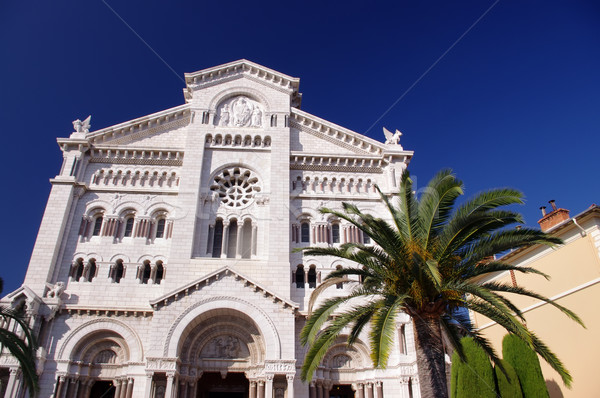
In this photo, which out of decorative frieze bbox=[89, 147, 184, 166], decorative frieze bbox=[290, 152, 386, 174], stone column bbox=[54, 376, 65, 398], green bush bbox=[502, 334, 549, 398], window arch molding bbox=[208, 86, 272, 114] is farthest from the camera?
window arch molding bbox=[208, 86, 272, 114]

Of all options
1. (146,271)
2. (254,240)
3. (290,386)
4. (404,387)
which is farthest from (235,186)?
(404,387)

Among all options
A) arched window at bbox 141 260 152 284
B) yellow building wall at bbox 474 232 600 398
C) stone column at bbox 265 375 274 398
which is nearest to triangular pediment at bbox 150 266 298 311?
arched window at bbox 141 260 152 284

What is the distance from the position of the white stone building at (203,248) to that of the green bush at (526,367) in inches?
206

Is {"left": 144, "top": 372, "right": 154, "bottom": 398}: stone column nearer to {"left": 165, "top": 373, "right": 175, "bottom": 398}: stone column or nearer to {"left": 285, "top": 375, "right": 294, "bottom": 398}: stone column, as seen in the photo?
{"left": 165, "top": 373, "right": 175, "bottom": 398}: stone column

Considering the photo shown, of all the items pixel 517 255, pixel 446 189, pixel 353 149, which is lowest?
pixel 446 189

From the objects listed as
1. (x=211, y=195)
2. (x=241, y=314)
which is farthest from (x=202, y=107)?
(x=241, y=314)

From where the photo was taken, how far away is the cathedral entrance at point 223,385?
2314cm

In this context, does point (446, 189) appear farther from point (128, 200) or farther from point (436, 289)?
point (128, 200)

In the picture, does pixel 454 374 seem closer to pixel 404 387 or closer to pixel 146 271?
pixel 404 387

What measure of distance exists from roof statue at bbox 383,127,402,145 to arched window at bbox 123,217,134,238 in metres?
16.1

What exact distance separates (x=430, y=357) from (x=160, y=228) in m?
17.3

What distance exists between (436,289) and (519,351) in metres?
6.94

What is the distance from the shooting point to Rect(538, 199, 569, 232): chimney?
78.9 ft

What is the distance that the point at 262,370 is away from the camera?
2147 centimetres
